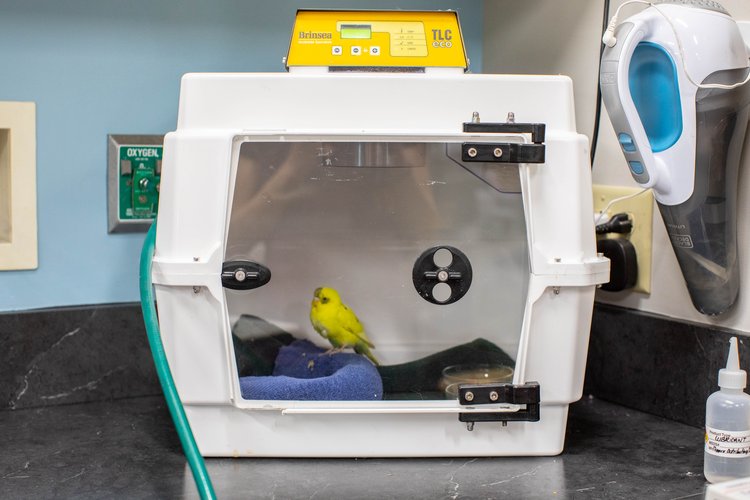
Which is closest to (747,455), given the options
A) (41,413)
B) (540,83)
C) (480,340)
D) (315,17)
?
(480,340)

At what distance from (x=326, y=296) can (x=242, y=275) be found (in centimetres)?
16

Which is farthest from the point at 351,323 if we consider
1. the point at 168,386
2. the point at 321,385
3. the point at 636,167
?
the point at 636,167

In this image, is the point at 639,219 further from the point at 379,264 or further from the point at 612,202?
the point at 379,264

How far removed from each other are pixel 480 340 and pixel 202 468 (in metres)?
0.33

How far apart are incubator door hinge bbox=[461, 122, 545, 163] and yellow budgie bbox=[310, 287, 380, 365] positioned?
253 millimetres

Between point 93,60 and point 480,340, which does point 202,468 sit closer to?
point 480,340

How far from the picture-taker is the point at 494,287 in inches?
36.2

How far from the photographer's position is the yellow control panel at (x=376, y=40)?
907mm

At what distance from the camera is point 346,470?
0.88 m

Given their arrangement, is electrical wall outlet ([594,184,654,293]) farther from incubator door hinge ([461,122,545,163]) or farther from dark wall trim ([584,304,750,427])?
incubator door hinge ([461,122,545,163])

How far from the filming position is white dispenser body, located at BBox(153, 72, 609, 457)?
33.5 inches

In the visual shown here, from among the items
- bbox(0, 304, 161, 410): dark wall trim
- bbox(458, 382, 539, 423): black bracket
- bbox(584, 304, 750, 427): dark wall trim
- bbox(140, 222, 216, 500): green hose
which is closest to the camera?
bbox(140, 222, 216, 500): green hose

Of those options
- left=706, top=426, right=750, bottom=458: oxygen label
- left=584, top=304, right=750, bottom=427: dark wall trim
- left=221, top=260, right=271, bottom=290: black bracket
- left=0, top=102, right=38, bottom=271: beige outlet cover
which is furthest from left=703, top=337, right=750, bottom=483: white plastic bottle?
left=0, top=102, right=38, bottom=271: beige outlet cover

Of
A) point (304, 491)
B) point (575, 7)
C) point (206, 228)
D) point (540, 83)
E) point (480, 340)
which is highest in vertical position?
point (575, 7)
